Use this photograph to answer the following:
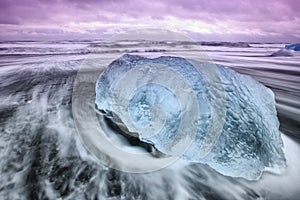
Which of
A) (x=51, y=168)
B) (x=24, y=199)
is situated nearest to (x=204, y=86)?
(x=51, y=168)

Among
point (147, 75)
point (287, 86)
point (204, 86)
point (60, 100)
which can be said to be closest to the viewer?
point (204, 86)

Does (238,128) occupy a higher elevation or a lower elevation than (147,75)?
lower

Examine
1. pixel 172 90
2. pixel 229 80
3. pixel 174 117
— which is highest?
pixel 229 80

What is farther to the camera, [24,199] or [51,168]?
[51,168]

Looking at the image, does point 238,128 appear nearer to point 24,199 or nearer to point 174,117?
point 174,117

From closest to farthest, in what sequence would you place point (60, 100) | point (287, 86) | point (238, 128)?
point (238, 128) < point (60, 100) < point (287, 86)

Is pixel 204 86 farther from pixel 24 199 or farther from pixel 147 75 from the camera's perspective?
pixel 24 199
